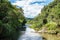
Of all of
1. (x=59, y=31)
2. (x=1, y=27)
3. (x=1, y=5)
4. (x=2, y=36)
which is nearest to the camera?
(x=1, y=27)

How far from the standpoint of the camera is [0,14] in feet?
146

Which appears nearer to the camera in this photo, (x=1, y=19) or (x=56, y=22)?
(x=1, y=19)

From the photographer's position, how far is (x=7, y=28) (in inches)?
1670

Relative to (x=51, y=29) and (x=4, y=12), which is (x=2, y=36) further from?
(x=51, y=29)

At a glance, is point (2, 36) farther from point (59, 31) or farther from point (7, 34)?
point (59, 31)

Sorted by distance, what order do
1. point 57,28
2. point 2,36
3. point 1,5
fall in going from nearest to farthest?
point 2,36
point 1,5
point 57,28

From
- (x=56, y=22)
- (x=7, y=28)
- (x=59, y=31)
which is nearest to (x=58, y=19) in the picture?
(x=56, y=22)

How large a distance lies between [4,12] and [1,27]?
25.3 feet

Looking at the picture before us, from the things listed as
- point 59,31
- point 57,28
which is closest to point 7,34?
point 59,31

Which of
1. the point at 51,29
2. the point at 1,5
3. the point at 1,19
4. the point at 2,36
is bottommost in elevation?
the point at 51,29

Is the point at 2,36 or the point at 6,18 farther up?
the point at 6,18

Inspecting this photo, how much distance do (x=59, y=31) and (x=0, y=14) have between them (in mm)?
22949

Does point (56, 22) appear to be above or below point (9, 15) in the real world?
below

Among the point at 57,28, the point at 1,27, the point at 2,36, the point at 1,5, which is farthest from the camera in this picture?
the point at 57,28
